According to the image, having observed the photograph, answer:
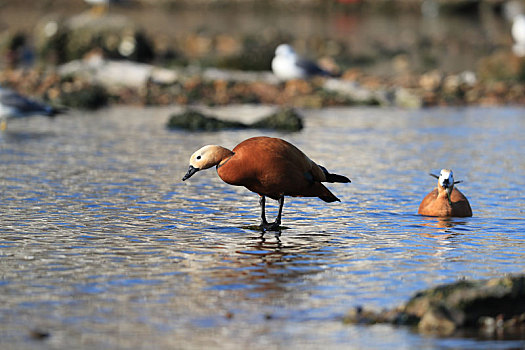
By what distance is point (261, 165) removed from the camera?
10.4 m

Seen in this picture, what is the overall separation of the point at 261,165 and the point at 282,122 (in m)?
11.2

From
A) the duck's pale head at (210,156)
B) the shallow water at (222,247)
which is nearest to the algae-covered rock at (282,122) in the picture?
the shallow water at (222,247)

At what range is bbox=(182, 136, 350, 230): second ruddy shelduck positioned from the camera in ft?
34.1

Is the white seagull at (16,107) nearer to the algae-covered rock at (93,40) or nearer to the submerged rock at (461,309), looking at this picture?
the algae-covered rock at (93,40)

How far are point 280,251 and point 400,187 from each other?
465 centimetres

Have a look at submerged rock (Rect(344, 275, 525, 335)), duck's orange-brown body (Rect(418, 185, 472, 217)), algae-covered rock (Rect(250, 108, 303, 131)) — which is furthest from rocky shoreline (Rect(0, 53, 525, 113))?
submerged rock (Rect(344, 275, 525, 335))

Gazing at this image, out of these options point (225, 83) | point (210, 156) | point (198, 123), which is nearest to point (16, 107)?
point (198, 123)

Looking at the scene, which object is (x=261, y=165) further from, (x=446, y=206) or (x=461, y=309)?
(x=461, y=309)

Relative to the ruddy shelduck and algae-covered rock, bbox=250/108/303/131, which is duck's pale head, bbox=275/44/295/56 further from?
the ruddy shelduck

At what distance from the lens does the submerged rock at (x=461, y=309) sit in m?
7.23

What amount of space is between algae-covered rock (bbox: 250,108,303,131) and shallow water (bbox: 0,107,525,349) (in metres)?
2.65

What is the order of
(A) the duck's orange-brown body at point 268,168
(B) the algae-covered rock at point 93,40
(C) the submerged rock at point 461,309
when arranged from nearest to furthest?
(C) the submerged rock at point 461,309 → (A) the duck's orange-brown body at point 268,168 → (B) the algae-covered rock at point 93,40

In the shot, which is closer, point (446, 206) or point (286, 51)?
point (446, 206)

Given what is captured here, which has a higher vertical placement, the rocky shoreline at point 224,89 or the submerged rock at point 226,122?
the rocky shoreline at point 224,89
